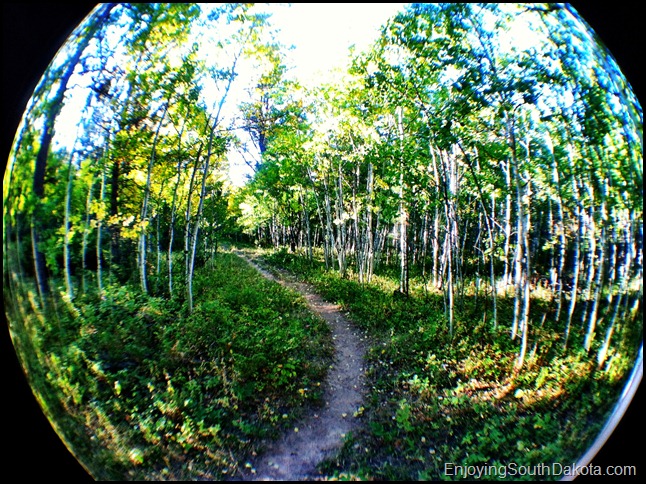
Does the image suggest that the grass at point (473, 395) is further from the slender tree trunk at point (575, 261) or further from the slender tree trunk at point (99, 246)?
the slender tree trunk at point (99, 246)

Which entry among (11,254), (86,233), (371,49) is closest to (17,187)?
(11,254)

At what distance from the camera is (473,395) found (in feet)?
7.29

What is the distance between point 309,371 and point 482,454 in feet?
9.09

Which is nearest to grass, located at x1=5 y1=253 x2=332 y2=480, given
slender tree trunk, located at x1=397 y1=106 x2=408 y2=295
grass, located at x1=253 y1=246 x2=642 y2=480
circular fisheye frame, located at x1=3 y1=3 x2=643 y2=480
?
circular fisheye frame, located at x1=3 y1=3 x2=643 y2=480

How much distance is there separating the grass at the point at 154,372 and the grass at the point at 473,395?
112cm

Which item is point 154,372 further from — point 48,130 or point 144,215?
point 48,130

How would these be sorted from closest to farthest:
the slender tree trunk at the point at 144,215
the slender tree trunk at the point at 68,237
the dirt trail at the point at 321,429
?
1. the slender tree trunk at the point at 68,237
2. the slender tree trunk at the point at 144,215
3. the dirt trail at the point at 321,429

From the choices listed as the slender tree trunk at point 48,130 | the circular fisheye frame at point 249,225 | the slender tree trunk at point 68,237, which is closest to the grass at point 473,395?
the circular fisheye frame at point 249,225

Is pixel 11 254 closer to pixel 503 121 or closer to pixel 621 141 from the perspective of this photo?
pixel 503 121

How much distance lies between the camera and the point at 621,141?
1.34 meters

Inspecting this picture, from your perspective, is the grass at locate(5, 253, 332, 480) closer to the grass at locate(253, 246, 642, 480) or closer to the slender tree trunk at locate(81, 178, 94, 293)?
the slender tree trunk at locate(81, 178, 94, 293)

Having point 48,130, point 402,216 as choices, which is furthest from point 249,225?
point 402,216

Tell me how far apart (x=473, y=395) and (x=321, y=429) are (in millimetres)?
1806

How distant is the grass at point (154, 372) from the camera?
1403 millimetres
